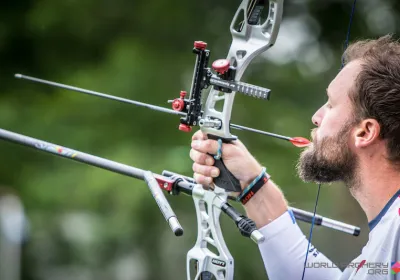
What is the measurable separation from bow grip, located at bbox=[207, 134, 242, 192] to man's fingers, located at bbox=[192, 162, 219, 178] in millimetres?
15

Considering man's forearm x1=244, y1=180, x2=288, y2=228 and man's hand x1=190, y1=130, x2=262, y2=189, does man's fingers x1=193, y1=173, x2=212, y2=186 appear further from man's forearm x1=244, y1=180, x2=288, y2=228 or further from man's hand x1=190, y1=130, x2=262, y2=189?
man's forearm x1=244, y1=180, x2=288, y2=228

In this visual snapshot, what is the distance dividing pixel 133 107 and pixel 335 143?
3734mm

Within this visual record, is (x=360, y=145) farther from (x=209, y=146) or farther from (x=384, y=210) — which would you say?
(x=209, y=146)

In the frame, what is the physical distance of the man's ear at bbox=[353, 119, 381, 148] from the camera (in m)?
1.96

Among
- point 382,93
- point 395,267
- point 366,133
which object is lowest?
point 395,267

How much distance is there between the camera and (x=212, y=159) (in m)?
2.15

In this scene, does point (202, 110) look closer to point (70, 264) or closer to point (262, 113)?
point (262, 113)

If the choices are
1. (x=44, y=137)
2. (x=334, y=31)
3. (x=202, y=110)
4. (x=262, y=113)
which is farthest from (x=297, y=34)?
(x=202, y=110)

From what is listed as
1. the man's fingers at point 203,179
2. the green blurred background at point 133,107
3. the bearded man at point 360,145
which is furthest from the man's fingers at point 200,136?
the green blurred background at point 133,107

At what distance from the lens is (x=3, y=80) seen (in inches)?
233

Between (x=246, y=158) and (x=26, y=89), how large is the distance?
4.07 m

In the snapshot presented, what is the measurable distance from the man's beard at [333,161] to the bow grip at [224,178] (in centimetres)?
22

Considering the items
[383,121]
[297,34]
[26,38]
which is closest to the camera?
[383,121]

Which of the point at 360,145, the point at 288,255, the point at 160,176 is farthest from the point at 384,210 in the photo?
the point at 160,176
